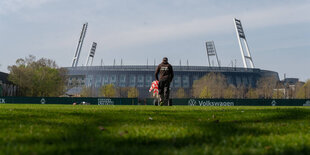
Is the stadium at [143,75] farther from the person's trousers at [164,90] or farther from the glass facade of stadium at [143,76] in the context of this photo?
the person's trousers at [164,90]

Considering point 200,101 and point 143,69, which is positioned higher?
point 143,69

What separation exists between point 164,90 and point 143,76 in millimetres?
123373

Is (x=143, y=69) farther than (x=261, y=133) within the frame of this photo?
Yes

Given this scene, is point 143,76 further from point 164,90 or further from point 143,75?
point 164,90

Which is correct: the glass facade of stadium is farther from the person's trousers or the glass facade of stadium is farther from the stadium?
the person's trousers

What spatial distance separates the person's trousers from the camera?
1731cm

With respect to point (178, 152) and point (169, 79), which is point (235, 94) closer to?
point (169, 79)

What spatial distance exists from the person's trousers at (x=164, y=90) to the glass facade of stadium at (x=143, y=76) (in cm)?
11621

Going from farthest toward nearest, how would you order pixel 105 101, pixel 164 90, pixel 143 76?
pixel 143 76, pixel 105 101, pixel 164 90

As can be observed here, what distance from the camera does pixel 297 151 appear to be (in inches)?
137

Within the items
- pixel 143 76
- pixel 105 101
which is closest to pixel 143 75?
pixel 143 76

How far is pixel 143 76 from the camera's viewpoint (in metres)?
141

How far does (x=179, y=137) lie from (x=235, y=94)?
344 feet

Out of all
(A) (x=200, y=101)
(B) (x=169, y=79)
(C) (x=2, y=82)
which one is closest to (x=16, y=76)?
(C) (x=2, y=82)
